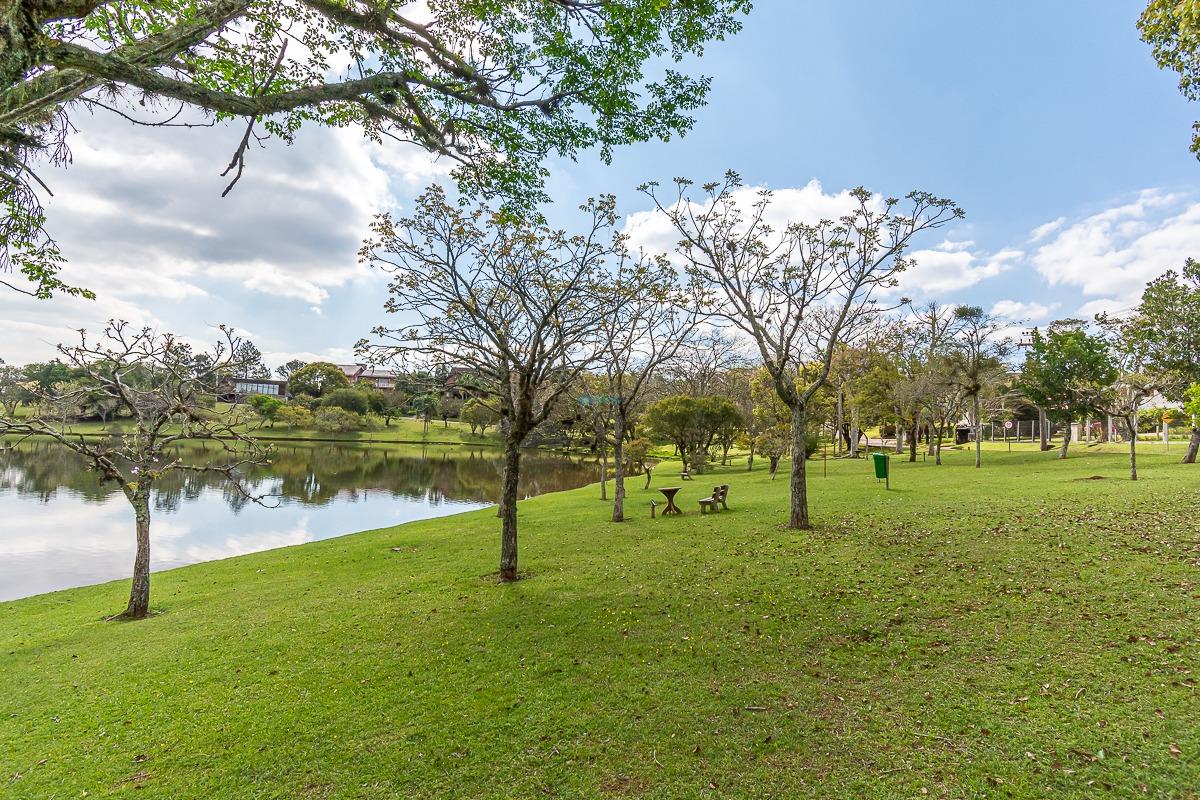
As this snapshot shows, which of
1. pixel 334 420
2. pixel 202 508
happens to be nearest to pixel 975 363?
pixel 202 508

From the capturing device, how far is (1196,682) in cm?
501

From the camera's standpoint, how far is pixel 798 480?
13250mm

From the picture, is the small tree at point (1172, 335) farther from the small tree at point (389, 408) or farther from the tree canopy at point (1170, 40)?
the small tree at point (389, 408)

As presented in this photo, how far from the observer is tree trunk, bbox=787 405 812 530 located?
1306 cm

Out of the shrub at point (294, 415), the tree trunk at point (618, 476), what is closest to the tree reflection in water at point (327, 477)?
the shrub at point (294, 415)

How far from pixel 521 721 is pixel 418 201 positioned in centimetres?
883

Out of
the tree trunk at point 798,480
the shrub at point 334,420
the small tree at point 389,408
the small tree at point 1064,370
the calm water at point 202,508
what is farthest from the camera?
the small tree at point 389,408

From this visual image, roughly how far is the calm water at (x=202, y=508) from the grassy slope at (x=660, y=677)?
18.8 feet

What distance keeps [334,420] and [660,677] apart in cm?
7006

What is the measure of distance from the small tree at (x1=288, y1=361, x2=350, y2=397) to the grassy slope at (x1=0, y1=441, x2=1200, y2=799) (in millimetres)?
69146

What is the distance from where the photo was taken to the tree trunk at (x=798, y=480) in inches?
514

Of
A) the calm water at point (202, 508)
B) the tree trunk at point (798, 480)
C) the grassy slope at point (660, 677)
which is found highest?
the tree trunk at point (798, 480)

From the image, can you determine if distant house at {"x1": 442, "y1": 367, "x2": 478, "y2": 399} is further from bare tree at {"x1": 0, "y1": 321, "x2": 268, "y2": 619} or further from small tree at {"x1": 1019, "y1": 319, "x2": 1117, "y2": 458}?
small tree at {"x1": 1019, "y1": 319, "x2": 1117, "y2": 458}

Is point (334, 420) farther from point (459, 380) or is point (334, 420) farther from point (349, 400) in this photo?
point (459, 380)
